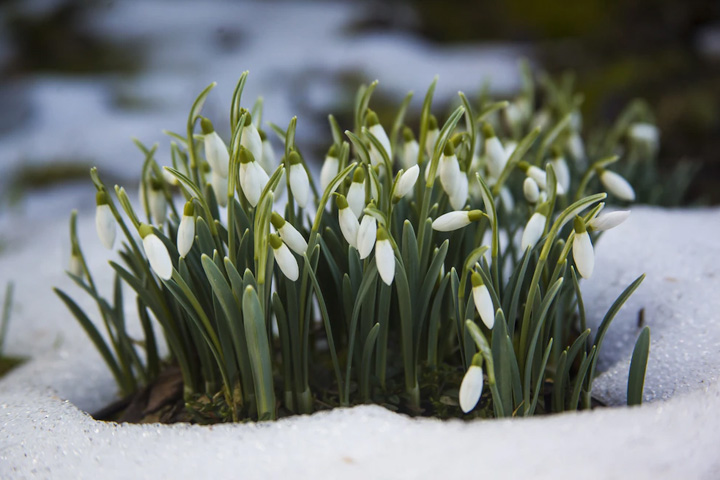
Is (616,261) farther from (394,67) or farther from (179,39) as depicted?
(179,39)

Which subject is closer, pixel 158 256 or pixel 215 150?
pixel 158 256

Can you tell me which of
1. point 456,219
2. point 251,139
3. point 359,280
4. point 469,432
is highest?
point 251,139

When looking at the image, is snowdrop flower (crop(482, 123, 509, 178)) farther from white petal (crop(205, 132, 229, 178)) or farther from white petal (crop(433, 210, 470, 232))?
white petal (crop(205, 132, 229, 178))

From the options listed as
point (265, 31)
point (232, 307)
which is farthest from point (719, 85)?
point (265, 31)

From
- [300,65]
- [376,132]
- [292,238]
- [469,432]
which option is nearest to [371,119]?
[376,132]

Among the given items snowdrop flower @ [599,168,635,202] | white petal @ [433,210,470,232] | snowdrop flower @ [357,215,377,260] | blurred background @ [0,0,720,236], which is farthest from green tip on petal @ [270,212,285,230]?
blurred background @ [0,0,720,236]

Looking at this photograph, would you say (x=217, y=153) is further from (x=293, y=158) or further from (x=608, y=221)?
(x=608, y=221)

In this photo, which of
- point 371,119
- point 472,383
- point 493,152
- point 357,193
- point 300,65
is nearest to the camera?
point 472,383
